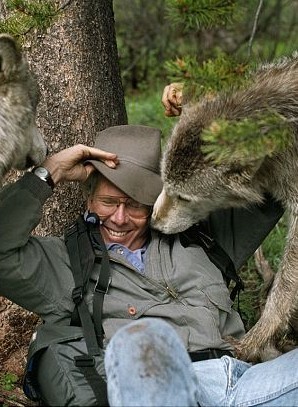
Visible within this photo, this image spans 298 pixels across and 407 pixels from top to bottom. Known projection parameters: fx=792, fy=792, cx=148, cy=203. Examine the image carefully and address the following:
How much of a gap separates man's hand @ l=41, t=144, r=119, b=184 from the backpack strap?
0.84ft

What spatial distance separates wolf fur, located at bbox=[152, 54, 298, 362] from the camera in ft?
14.2

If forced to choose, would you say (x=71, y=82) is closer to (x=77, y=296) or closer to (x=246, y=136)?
(x=77, y=296)

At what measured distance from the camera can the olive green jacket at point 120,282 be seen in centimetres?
401

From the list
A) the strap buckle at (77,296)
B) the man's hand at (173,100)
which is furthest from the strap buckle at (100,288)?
the man's hand at (173,100)

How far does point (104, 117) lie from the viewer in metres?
5.24

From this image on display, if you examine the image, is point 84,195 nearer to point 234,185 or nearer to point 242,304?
point 234,185

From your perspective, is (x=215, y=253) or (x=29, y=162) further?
(x=215, y=253)

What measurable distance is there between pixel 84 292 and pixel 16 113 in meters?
0.99

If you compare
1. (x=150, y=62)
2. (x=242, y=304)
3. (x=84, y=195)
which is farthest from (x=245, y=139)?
(x=150, y=62)

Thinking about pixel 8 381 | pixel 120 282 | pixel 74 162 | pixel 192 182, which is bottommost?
pixel 8 381

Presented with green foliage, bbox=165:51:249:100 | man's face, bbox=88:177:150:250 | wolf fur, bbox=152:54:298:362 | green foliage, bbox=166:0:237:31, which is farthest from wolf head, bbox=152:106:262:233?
green foliage, bbox=165:51:249:100

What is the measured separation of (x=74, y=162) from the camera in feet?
14.2

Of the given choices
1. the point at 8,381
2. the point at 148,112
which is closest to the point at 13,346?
the point at 8,381

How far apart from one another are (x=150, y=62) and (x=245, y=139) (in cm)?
1140
